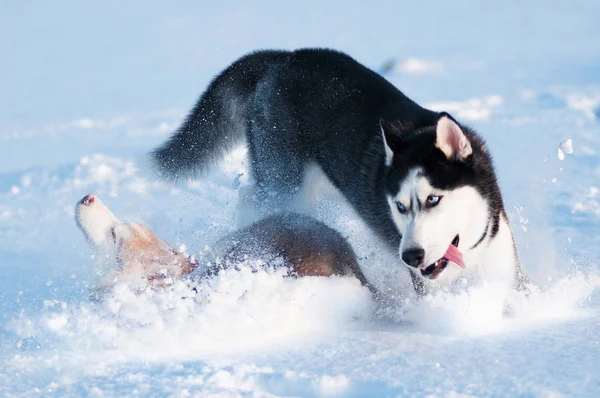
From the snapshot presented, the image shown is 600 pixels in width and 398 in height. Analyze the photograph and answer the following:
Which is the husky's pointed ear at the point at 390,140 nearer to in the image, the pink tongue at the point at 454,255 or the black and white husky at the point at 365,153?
the black and white husky at the point at 365,153

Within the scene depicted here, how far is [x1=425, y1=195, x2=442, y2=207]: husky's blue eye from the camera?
3.53 metres

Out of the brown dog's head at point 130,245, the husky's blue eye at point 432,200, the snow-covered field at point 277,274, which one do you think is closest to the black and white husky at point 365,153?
the husky's blue eye at point 432,200

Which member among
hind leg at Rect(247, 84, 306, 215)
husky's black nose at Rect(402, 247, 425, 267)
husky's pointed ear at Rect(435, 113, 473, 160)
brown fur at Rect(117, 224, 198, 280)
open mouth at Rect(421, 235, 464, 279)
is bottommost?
open mouth at Rect(421, 235, 464, 279)

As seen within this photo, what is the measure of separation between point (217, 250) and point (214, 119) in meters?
1.29

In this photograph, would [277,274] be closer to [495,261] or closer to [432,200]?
[432,200]

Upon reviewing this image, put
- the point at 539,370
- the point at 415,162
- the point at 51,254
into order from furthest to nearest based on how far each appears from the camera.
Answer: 1. the point at 51,254
2. the point at 415,162
3. the point at 539,370

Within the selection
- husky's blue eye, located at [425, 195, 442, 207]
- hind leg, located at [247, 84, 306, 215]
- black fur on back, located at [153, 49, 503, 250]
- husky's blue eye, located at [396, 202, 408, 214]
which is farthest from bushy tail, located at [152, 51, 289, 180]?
husky's blue eye, located at [425, 195, 442, 207]

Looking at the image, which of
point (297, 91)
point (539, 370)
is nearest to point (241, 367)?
point (539, 370)

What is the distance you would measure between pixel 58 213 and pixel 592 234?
410 cm

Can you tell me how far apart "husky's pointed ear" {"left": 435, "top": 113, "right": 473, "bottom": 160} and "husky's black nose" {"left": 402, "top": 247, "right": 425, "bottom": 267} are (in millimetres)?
489

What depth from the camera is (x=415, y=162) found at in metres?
3.66

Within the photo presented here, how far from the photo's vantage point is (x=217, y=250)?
409 centimetres

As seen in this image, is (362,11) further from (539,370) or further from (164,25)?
(539,370)

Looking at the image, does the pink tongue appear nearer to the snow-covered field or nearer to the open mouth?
the open mouth
